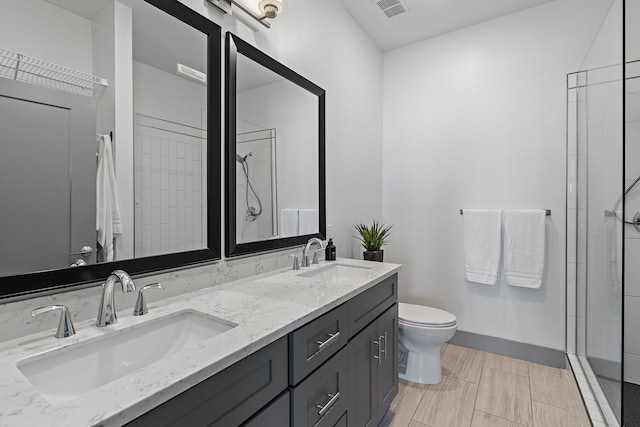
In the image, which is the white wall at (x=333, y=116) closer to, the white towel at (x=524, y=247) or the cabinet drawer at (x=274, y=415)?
the cabinet drawer at (x=274, y=415)

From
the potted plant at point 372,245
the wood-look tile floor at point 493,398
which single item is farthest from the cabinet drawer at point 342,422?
the potted plant at point 372,245

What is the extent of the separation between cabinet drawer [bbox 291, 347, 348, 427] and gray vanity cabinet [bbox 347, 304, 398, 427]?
0.08 metres

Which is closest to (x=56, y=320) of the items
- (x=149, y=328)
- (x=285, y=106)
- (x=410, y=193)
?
(x=149, y=328)

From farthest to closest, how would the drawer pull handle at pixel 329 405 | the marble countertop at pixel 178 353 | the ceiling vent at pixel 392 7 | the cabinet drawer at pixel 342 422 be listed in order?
the ceiling vent at pixel 392 7
the cabinet drawer at pixel 342 422
the drawer pull handle at pixel 329 405
the marble countertop at pixel 178 353

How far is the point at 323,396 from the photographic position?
1.14m

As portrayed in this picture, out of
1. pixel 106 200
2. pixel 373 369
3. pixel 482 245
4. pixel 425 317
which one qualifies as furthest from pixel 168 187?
pixel 482 245

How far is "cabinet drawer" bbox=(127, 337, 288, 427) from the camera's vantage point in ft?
2.14

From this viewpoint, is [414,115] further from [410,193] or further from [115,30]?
[115,30]

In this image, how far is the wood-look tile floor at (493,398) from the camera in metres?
1.77

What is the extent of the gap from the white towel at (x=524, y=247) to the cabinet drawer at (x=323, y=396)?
176cm

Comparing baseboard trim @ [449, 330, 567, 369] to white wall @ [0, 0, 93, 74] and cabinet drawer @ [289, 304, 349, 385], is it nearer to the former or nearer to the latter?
cabinet drawer @ [289, 304, 349, 385]

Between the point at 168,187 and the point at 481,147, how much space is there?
237 centimetres

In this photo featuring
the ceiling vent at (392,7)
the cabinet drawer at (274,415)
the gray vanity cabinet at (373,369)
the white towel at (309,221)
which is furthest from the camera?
the ceiling vent at (392,7)

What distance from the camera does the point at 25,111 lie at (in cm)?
87
